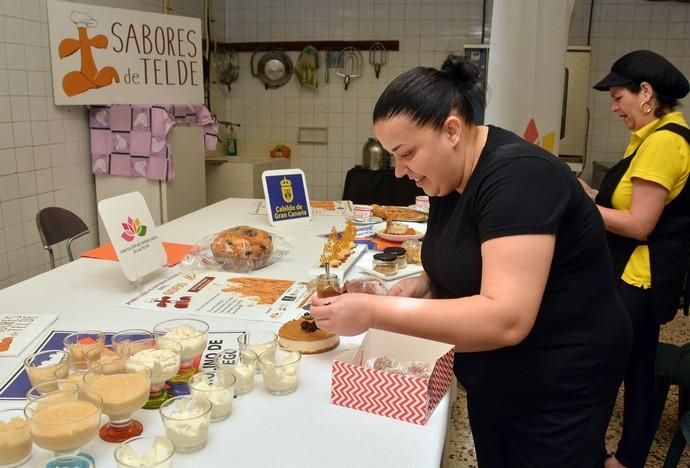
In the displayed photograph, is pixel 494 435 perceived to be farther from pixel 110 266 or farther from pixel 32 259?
pixel 32 259

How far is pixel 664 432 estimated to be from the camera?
249 centimetres

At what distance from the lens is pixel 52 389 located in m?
1.06

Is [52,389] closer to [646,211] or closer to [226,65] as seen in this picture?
[646,211]

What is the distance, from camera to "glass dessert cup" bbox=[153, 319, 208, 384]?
47.3 inches

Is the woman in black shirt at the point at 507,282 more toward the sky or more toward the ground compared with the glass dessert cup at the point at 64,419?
more toward the sky

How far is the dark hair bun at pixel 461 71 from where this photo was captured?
1138 mm

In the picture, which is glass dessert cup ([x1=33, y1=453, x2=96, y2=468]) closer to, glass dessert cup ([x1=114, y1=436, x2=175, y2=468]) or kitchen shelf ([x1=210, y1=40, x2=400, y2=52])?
glass dessert cup ([x1=114, y1=436, x2=175, y2=468])

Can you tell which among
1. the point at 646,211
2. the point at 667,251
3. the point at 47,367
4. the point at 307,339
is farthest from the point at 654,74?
the point at 47,367

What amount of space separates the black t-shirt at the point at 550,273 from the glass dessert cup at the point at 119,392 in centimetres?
62

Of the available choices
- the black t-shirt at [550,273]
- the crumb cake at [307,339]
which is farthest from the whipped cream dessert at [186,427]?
the black t-shirt at [550,273]

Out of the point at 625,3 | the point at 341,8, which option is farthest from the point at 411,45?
the point at 625,3

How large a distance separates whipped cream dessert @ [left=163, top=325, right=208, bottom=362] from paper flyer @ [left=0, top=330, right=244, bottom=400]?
2.5 inches

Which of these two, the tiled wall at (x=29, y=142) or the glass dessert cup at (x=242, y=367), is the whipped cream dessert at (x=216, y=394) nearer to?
the glass dessert cup at (x=242, y=367)

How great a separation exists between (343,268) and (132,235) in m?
0.70
